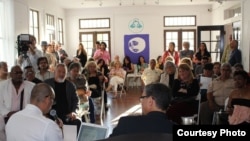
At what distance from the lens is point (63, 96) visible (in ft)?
14.8

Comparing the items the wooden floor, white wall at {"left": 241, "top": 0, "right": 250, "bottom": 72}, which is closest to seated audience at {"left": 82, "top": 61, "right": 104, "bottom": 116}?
the wooden floor

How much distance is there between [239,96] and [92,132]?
8.36 feet

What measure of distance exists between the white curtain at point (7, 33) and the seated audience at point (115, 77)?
3764 millimetres

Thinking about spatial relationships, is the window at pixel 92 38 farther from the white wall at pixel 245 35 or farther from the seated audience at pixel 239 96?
the seated audience at pixel 239 96

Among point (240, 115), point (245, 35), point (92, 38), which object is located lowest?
point (240, 115)

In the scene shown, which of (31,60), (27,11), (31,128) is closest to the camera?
(31,128)

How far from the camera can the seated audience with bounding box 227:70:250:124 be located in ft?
13.3

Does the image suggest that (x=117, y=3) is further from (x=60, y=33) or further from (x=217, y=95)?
(x=217, y=95)

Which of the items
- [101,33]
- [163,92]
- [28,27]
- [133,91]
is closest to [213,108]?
[163,92]

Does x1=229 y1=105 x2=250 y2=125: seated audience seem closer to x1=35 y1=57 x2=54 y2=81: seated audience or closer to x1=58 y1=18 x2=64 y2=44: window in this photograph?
x1=35 y1=57 x2=54 y2=81: seated audience

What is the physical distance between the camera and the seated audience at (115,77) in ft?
37.7

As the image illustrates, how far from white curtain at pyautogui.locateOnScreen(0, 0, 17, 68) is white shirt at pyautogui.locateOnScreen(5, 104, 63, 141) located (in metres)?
6.32

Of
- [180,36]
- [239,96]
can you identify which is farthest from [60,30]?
[239,96]

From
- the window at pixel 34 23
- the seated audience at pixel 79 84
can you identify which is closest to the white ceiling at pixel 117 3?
the window at pixel 34 23
